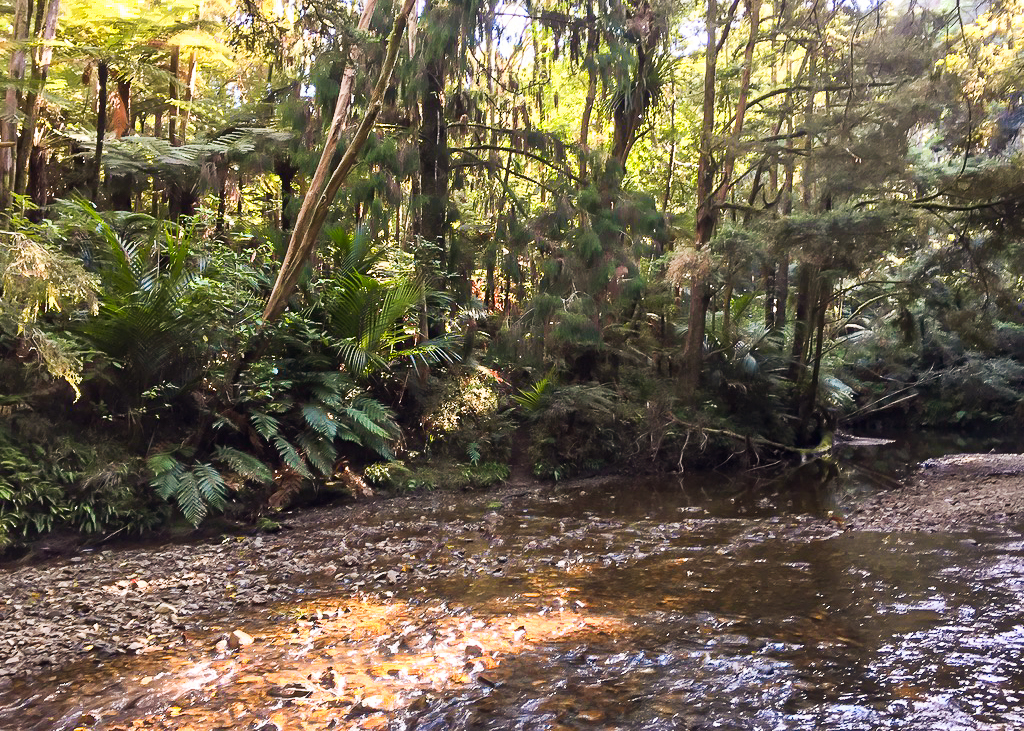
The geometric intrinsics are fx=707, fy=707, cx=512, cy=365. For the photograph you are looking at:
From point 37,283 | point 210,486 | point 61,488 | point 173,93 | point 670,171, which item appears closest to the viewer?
point 37,283

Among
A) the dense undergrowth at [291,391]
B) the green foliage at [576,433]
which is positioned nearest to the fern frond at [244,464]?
→ the dense undergrowth at [291,391]

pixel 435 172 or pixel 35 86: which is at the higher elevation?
pixel 35 86

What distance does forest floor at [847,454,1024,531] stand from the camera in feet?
25.3

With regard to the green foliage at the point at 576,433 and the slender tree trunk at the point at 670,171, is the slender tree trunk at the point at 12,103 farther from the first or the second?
the slender tree trunk at the point at 670,171

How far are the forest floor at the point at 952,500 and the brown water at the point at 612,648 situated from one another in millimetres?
693

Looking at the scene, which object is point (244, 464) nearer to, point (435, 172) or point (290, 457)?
point (290, 457)

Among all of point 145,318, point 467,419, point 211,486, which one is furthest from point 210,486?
point 467,419

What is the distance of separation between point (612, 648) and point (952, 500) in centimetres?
673

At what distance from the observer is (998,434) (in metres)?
17.8

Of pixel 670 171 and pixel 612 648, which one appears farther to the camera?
pixel 670 171

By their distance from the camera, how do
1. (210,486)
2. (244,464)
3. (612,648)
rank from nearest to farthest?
(612,648) < (210,486) < (244,464)

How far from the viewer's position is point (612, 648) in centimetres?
434

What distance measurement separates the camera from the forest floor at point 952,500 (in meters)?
7.70

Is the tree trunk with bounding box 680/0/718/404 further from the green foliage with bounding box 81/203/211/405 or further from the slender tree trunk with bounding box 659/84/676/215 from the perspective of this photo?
the green foliage with bounding box 81/203/211/405
